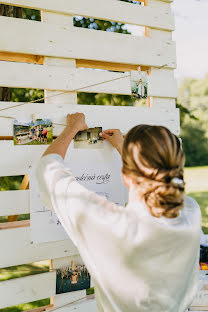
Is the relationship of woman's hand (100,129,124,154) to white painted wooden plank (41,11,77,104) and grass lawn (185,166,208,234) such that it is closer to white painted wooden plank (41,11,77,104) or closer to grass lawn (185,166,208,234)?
white painted wooden plank (41,11,77,104)

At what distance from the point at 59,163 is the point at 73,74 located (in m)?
0.67

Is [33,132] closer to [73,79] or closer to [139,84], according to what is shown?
[73,79]

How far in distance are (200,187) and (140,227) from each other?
12.2m

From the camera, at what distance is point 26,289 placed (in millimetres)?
1622

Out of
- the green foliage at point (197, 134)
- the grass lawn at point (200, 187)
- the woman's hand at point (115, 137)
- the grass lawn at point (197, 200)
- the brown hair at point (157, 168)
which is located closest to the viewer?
the brown hair at point (157, 168)

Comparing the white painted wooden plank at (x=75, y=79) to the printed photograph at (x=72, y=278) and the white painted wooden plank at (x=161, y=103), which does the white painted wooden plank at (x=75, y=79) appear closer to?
the white painted wooden plank at (x=161, y=103)

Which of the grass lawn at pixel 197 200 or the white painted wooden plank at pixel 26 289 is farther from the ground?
the white painted wooden plank at pixel 26 289

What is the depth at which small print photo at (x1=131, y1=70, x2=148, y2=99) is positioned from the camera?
6.03ft

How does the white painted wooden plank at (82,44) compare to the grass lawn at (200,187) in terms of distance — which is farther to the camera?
the grass lawn at (200,187)

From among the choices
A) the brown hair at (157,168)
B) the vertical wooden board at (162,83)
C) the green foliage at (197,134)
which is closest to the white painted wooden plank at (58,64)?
the vertical wooden board at (162,83)

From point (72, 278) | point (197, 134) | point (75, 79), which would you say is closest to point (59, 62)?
point (75, 79)

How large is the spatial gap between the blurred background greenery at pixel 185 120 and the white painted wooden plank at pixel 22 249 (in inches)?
2.2

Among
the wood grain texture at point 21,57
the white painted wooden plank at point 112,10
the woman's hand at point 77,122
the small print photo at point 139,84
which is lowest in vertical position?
the woman's hand at point 77,122

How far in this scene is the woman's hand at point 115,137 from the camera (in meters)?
1.75
